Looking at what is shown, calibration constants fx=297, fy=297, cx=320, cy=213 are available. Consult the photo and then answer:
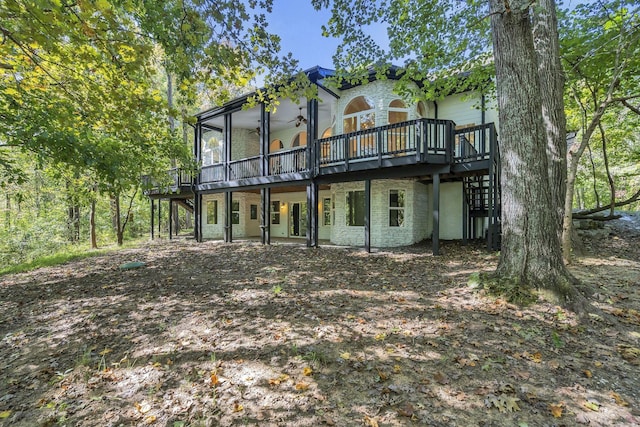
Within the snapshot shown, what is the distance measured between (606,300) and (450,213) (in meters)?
8.40

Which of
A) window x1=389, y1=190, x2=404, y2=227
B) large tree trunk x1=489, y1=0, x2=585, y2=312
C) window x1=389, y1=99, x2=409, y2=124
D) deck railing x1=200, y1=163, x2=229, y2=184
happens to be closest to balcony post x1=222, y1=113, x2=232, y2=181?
deck railing x1=200, y1=163, x2=229, y2=184

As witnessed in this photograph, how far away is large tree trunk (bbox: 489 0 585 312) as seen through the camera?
4344 millimetres

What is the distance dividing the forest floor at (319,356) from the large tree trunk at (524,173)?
1.75ft

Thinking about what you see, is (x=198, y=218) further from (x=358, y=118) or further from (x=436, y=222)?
(x=436, y=222)

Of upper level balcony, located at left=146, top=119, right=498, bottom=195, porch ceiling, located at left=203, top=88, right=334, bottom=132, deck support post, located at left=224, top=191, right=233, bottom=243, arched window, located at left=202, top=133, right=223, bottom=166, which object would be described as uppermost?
porch ceiling, located at left=203, top=88, right=334, bottom=132

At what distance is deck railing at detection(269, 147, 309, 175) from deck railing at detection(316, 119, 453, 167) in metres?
0.84

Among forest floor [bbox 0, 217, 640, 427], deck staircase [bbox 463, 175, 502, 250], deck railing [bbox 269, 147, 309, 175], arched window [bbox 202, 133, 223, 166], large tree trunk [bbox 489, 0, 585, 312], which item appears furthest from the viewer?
arched window [bbox 202, 133, 223, 166]

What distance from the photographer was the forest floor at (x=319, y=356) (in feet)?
7.84

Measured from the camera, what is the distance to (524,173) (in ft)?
14.5

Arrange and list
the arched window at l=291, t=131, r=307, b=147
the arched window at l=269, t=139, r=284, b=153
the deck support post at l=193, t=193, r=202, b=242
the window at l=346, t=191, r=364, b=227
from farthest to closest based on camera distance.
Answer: the arched window at l=269, t=139, r=284, b=153
the arched window at l=291, t=131, r=307, b=147
the deck support post at l=193, t=193, r=202, b=242
the window at l=346, t=191, r=364, b=227

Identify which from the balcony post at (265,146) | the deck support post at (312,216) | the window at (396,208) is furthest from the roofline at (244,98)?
the window at (396,208)

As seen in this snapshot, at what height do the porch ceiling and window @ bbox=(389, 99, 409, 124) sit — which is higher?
the porch ceiling

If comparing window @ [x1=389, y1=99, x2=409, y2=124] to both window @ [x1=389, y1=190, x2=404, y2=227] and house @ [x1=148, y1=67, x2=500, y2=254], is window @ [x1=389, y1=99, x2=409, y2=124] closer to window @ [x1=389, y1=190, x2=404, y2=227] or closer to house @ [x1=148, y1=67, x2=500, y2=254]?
house @ [x1=148, y1=67, x2=500, y2=254]

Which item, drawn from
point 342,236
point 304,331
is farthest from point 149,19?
point 342,236
